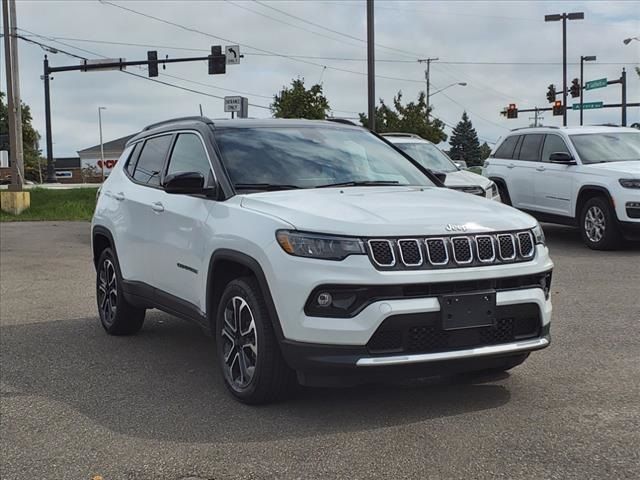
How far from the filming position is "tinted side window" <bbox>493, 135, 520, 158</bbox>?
14.4 metres

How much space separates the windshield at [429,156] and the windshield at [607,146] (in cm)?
204

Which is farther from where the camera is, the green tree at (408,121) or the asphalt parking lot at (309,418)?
the green tree at (408,121)

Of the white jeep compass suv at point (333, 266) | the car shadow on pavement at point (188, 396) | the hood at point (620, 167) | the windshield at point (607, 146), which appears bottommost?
the car shadow on pavement at point (188, 396)

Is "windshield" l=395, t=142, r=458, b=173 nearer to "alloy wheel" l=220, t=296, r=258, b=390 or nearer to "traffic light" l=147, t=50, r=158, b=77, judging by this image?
"alloy wheel" l=220, t=296, r=258, b=390

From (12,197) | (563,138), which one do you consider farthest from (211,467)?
(12,197)

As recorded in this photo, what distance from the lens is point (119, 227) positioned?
21.7 ft

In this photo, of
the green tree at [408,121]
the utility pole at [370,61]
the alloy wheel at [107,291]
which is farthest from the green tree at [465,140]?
the alloy wheel at [107,291]

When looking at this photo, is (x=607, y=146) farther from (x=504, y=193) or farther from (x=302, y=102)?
(x=302, y=102)

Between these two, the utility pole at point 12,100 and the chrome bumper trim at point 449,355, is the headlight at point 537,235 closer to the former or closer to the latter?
the chrome bumper trim at point 449,355

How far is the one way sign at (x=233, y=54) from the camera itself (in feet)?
102

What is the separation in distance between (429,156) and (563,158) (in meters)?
2.21

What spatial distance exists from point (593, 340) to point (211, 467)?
3.58 m

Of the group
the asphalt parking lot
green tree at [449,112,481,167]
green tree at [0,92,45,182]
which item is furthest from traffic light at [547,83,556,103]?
green tree at [449,112,481,167]

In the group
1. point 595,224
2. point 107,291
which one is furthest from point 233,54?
point 107,291
